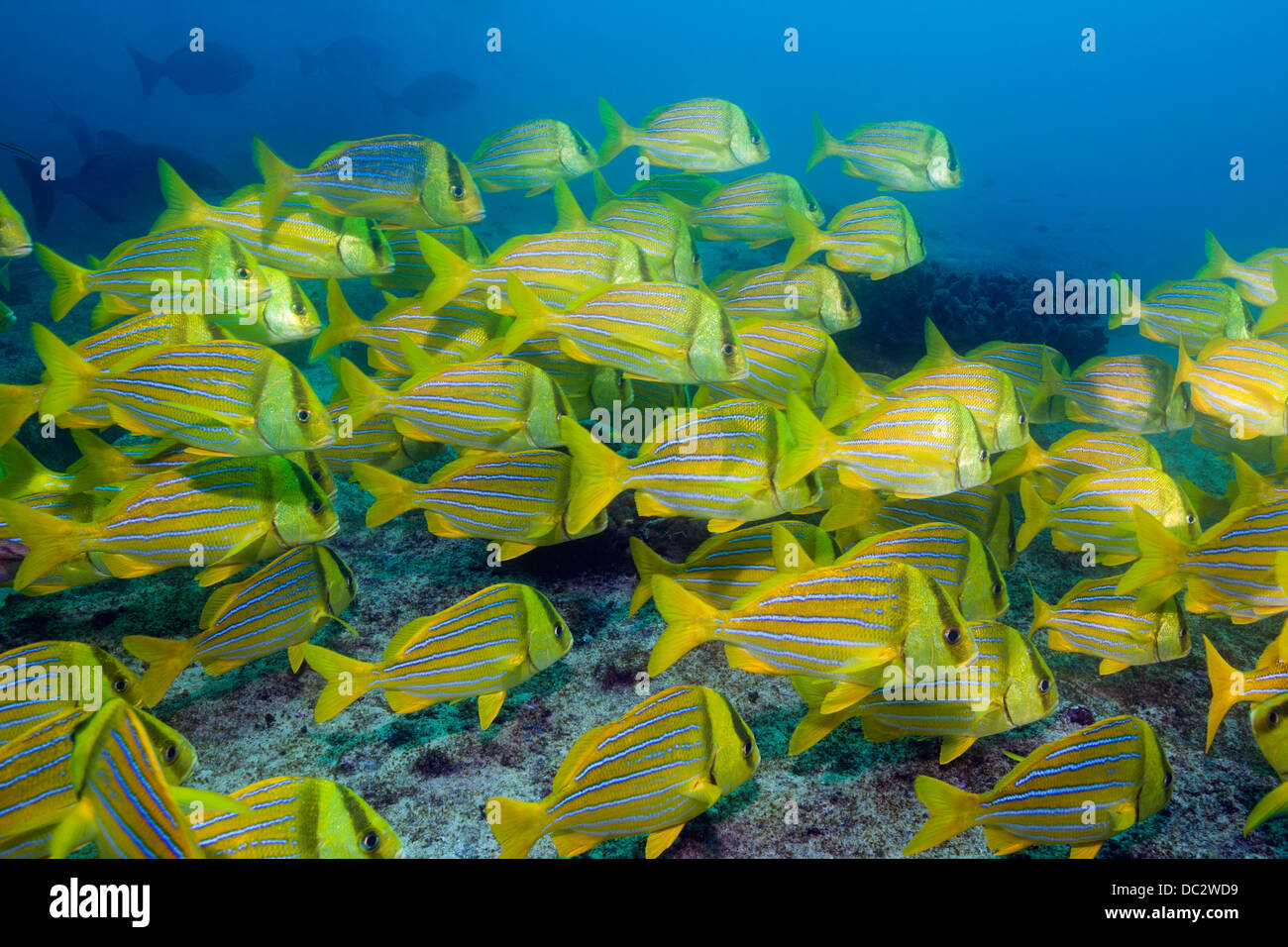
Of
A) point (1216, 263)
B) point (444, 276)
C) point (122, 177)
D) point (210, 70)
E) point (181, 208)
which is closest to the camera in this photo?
point (444, 276)

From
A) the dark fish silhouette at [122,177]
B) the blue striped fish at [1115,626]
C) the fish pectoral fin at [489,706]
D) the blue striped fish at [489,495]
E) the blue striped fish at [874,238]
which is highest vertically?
the dark fish silhouette at [122,177]

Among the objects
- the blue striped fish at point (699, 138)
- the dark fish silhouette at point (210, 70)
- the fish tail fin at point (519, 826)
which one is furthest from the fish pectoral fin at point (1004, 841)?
the dark fish silhouette at point (210, 70)

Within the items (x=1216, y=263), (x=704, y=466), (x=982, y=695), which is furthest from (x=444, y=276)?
Result: (x=1216, y=263)

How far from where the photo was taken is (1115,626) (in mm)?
2777

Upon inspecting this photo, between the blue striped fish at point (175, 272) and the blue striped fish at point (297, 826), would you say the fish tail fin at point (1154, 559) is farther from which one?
the blue striped fish at point (175, 272)

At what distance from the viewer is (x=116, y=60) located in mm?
77875

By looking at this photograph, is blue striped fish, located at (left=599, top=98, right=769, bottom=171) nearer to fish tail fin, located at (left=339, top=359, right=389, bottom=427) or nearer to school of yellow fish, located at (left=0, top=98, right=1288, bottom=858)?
school of yellow fish, located at (left=0, top=98, right=1288, bottom=858)

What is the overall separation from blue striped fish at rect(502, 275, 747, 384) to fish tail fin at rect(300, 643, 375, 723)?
58.7 inches

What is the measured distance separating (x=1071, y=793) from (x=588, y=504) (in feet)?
6.57

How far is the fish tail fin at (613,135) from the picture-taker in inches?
212

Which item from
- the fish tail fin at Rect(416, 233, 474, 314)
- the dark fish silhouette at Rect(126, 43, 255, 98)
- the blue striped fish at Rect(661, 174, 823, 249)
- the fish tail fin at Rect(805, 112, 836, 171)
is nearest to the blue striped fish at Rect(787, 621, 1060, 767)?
the fish tail fin at Rect(416, 233, 474, 314)

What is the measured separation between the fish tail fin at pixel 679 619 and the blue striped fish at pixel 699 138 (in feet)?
13.3

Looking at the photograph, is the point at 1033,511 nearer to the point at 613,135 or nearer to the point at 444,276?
the point at 444,276
